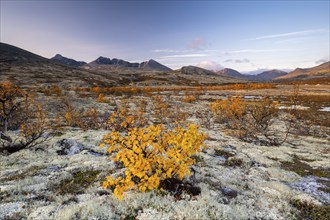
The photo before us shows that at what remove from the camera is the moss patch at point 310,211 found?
856 centimetres

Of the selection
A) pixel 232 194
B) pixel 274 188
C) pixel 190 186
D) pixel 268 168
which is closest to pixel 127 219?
pixel 190 186

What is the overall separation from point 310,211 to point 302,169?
23.1 feet

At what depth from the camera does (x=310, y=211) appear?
8977 mm

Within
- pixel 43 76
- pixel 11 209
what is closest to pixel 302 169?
pixel 11 209

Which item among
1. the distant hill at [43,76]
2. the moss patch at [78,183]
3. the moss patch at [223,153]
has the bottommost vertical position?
the moss patch at [223,153]

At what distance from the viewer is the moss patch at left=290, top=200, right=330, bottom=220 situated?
856cm

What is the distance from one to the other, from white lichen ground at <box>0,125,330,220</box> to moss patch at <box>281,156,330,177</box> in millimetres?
590

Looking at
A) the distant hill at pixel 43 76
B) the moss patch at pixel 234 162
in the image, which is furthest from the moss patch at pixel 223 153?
the distant hill at pixel 43 76

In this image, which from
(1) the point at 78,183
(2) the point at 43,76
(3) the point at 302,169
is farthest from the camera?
(2) the point at 43,76

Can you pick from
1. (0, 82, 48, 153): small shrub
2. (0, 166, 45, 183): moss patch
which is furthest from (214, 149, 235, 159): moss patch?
(0, 82, 48, 153): small shrub

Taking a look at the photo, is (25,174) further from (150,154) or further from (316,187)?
(316,187)

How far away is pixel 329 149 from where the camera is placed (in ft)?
69.0

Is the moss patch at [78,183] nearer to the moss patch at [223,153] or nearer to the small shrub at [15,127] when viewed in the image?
the small shrub at [15,127]

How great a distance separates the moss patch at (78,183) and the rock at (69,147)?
16.2ft
